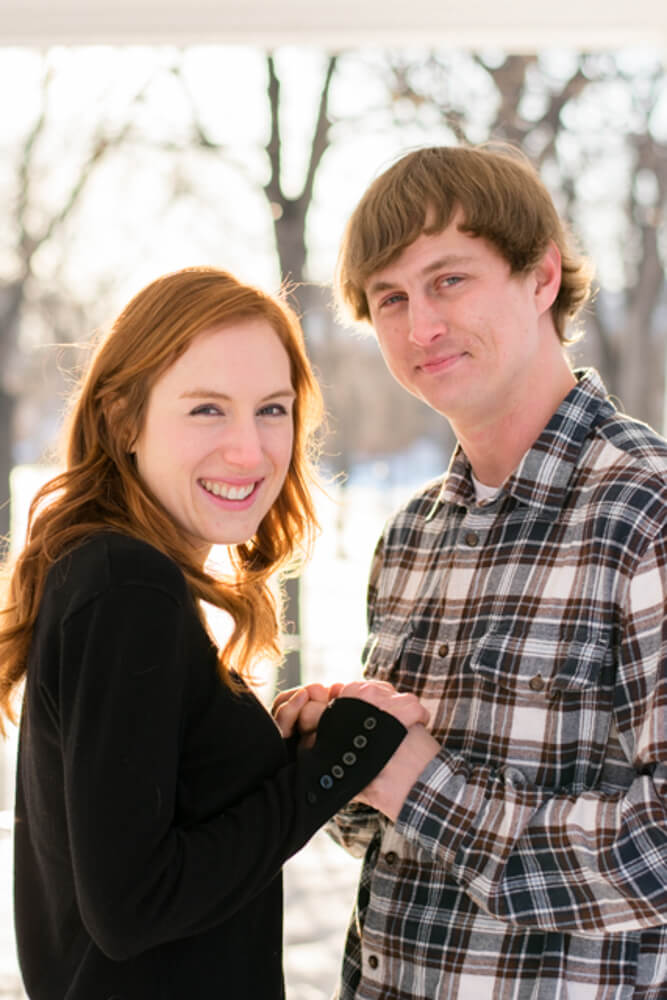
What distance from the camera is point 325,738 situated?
53.9 inches

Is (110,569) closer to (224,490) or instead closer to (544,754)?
(224,490)

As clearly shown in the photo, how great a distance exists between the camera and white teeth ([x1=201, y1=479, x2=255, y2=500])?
1.38 m

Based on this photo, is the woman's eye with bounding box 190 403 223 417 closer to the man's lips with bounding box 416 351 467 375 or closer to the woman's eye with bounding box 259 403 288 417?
the woman's eye with bounding box 259 403 288 417

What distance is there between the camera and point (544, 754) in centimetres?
142

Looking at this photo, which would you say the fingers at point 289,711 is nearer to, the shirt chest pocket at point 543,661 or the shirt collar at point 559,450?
the shirt chest pocket at point 543,661

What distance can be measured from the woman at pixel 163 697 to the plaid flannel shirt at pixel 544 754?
161 millimetres

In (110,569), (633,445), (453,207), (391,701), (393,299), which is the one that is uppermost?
(453,207)

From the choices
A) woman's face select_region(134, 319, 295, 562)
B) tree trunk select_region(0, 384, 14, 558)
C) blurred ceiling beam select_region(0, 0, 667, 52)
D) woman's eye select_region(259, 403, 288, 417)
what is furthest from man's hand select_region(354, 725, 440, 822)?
tree trunk select_region(0, 384, 14, 558)

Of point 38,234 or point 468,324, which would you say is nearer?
point 468,324

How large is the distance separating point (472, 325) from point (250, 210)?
249cm

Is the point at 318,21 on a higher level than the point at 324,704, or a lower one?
higher

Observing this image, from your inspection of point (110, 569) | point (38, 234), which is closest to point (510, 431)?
point (110, 569)

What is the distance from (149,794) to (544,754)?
0.62 m

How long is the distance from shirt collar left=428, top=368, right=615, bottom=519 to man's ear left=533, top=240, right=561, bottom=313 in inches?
6.4
